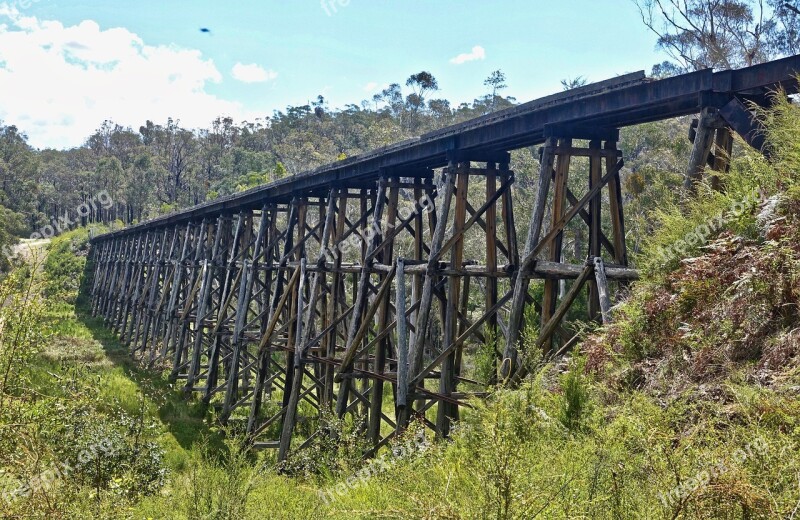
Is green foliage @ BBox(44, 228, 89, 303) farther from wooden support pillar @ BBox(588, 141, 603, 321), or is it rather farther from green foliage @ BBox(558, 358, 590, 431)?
green foliage @ BBox(558, 358, 590, 431)

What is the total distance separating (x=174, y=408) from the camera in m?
14.8

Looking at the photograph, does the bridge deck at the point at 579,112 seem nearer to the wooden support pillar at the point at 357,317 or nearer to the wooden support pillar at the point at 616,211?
the wooden support pillar at the point at 616,211

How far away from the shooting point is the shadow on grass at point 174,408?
12.7 metres

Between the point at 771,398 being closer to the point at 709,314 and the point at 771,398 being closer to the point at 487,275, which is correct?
the point at 709,314

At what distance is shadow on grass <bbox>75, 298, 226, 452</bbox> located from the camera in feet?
41.7

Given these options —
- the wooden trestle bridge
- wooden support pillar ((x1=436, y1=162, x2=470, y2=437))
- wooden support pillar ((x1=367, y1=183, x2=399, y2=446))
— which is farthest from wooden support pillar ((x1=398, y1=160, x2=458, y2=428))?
wooden support pillar ((x1=367, y1=183, x2=399, y2=446))

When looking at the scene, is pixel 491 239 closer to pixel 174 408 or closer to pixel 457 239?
pixel 457 239

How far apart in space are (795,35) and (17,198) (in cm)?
5574

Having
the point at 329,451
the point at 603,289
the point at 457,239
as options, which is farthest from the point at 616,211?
the point at 329,451

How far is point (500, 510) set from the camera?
284 centimetres

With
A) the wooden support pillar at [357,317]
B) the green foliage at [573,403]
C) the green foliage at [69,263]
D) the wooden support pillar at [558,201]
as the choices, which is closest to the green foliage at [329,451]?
the wooden support pillar at [357,317]

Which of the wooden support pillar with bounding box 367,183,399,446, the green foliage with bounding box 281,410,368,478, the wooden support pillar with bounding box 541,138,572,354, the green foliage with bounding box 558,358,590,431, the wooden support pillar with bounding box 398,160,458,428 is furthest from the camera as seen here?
the wooden support pillar with bounding box 367,183,399,446

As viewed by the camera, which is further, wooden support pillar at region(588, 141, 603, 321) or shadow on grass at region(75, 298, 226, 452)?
shadow on grass at region(75, 298, 226, 452)

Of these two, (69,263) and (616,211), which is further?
(69,263)
